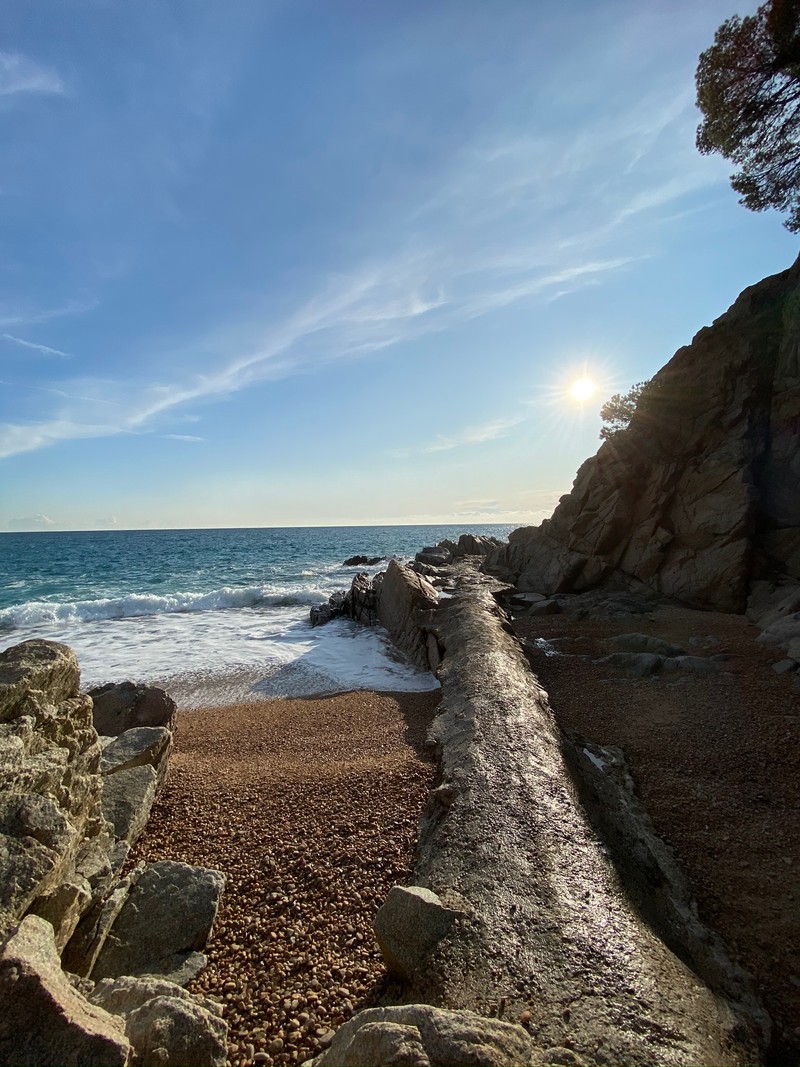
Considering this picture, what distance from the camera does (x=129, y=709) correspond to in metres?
7.36

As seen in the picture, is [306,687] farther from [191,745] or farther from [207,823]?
[207,823]

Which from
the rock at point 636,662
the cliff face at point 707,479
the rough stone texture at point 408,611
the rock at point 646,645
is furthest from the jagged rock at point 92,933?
the cliff face at point 707,479

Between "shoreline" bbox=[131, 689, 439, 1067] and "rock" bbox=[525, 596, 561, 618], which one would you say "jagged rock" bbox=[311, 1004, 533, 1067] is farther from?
"rock" bbox=[525, 596, 561, 618]

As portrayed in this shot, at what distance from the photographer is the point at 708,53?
48.6ft

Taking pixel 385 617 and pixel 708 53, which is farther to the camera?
pixel 385 617

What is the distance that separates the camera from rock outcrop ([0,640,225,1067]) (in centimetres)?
235

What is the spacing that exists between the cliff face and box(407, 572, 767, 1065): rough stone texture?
15253 mm

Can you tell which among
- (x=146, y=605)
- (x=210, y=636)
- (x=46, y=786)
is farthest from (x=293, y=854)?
(x=146, y=605)

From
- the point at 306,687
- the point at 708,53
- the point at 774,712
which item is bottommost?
the point at 306,687

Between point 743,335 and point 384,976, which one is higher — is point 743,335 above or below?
above

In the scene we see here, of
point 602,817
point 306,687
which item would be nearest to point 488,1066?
point 602,817

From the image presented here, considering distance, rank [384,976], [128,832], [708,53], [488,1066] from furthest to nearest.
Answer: [708,53] → [128,832] → [384,976] → [488,1066]

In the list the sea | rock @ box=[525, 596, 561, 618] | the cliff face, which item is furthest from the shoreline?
the cliff face

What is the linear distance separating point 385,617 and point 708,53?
20023mm
